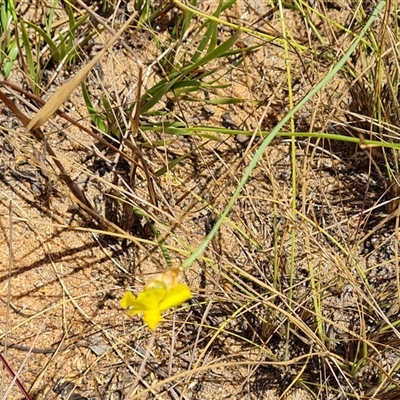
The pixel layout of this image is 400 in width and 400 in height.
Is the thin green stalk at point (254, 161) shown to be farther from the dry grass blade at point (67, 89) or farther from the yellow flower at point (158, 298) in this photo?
the dry grass blade at point (67, 89)

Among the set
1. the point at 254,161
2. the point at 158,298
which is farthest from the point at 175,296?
the point at 254,161

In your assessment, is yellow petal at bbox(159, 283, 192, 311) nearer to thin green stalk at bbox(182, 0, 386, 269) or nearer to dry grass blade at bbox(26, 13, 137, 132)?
thin green stalk at bbox(182, 0, 386, 269)

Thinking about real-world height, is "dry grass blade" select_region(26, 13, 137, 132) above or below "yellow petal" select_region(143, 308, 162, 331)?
above

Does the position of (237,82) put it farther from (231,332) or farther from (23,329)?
(23,329)

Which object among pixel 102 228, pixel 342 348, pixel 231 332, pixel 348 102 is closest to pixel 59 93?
pixel 102 228

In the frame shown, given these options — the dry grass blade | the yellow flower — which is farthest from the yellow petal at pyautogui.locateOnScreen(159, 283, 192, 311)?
the dry grass blade

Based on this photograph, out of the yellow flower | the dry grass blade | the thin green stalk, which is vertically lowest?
the yellow flower

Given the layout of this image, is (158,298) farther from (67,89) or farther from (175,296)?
(67,89)

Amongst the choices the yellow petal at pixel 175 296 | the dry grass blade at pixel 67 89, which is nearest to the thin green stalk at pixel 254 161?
the yellow petal at pixel 175 296

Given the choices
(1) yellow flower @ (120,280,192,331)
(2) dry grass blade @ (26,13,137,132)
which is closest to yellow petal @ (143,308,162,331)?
(1) yellow flower @ (120,280,192,331)
